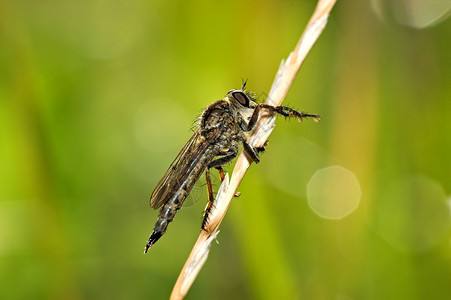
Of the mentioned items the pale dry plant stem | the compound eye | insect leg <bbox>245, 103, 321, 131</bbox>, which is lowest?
the pale dry plant stem

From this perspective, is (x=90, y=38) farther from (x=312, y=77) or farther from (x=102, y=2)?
(x=312, y=77)

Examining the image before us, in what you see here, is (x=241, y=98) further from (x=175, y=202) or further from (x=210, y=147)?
(x=175, y=202)

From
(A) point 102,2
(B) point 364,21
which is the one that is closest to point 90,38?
(A) point 102,2

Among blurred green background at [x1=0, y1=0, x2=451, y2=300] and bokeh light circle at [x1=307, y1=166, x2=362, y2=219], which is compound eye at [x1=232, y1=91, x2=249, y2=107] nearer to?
blurred green background at [x1=0, y1=0, x2=451, y2=300]

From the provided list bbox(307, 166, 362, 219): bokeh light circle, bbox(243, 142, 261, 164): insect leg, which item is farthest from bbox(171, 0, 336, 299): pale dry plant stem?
bbox(307, 166, 362, 219): bokeh light circle

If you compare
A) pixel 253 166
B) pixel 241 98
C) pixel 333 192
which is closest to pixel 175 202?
pixel 253 166
